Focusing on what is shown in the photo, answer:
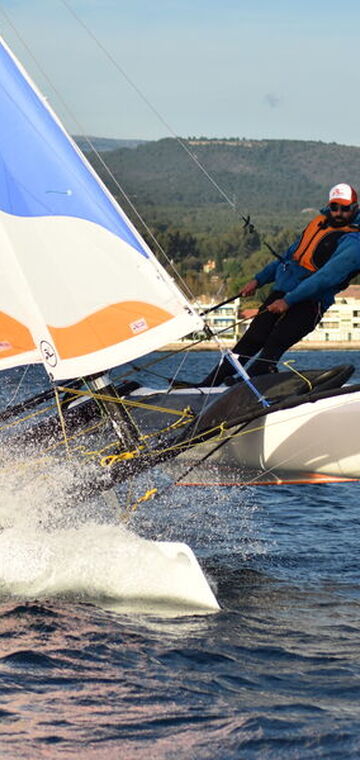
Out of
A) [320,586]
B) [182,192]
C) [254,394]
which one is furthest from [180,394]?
[182,192]

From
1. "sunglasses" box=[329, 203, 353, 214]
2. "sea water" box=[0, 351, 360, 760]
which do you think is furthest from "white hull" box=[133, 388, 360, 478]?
"sunglasses" box=[329, 203, 353, 214]

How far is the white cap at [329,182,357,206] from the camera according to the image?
310 inches

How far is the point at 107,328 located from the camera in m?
7.16

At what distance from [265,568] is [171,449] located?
1594mm

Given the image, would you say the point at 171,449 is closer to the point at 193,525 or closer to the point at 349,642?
the point at 349,642

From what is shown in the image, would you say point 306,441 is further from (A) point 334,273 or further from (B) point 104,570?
(B) point 104,570

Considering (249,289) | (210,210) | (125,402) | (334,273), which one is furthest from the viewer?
(210,210)

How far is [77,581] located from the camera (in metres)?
7.25

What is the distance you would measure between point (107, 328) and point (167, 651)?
6.41ft

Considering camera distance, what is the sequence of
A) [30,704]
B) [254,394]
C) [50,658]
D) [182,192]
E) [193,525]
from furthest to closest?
1. [182,192]
2. [193,525]
3. [254,394]
4. [50,658]
5. [30,704]

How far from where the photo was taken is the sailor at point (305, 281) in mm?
7680

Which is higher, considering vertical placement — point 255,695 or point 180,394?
point 180,394

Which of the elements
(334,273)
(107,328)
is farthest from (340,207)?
(107,328)

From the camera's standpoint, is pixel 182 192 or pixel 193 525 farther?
pixel 182 192
